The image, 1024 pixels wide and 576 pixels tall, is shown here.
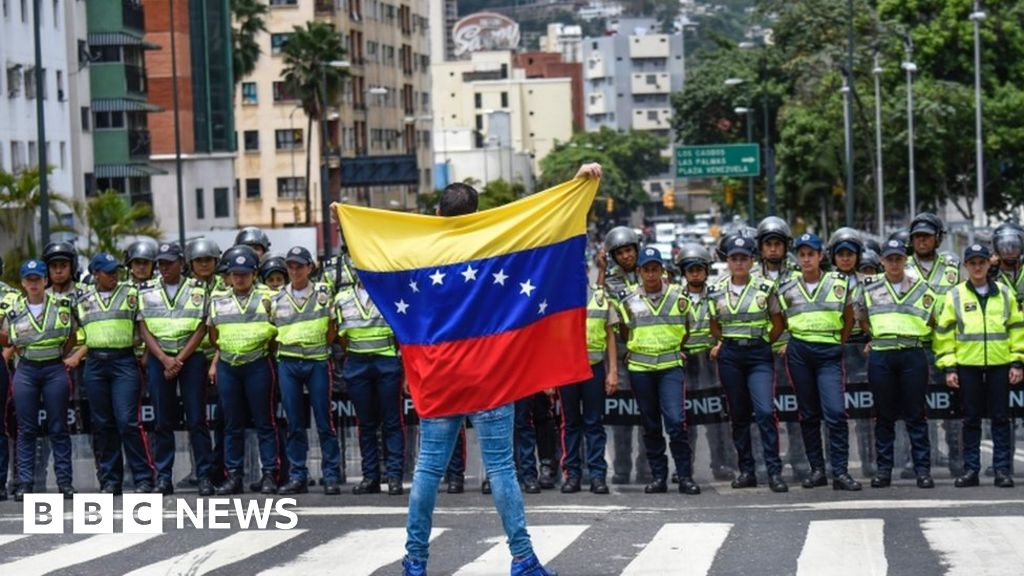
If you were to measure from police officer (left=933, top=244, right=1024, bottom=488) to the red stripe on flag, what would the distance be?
19.1ft

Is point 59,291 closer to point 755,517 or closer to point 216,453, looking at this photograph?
point 216,453

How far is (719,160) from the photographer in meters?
85.1

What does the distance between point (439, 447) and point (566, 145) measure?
17184 cm

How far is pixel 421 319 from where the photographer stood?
1154cm

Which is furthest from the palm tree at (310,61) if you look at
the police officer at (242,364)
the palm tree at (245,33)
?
the police officer at (242,364)

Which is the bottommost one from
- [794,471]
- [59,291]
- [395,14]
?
[794,471]

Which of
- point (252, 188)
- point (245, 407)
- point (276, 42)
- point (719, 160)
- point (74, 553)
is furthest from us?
point (252, 188)

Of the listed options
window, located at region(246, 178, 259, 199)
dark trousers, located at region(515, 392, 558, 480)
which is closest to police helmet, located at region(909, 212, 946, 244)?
dark trousers, located at region(515, 392, 558, 480)

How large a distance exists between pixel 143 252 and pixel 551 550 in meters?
6.12

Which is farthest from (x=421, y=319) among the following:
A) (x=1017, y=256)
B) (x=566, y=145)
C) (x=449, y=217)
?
(x=566, y=145)

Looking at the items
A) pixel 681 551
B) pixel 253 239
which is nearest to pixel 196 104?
pixel 253 239

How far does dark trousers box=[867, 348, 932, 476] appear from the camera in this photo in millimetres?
16703

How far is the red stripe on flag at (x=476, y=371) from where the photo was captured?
11.4 metres

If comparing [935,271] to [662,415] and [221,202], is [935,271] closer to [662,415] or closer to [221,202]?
[662,415]
